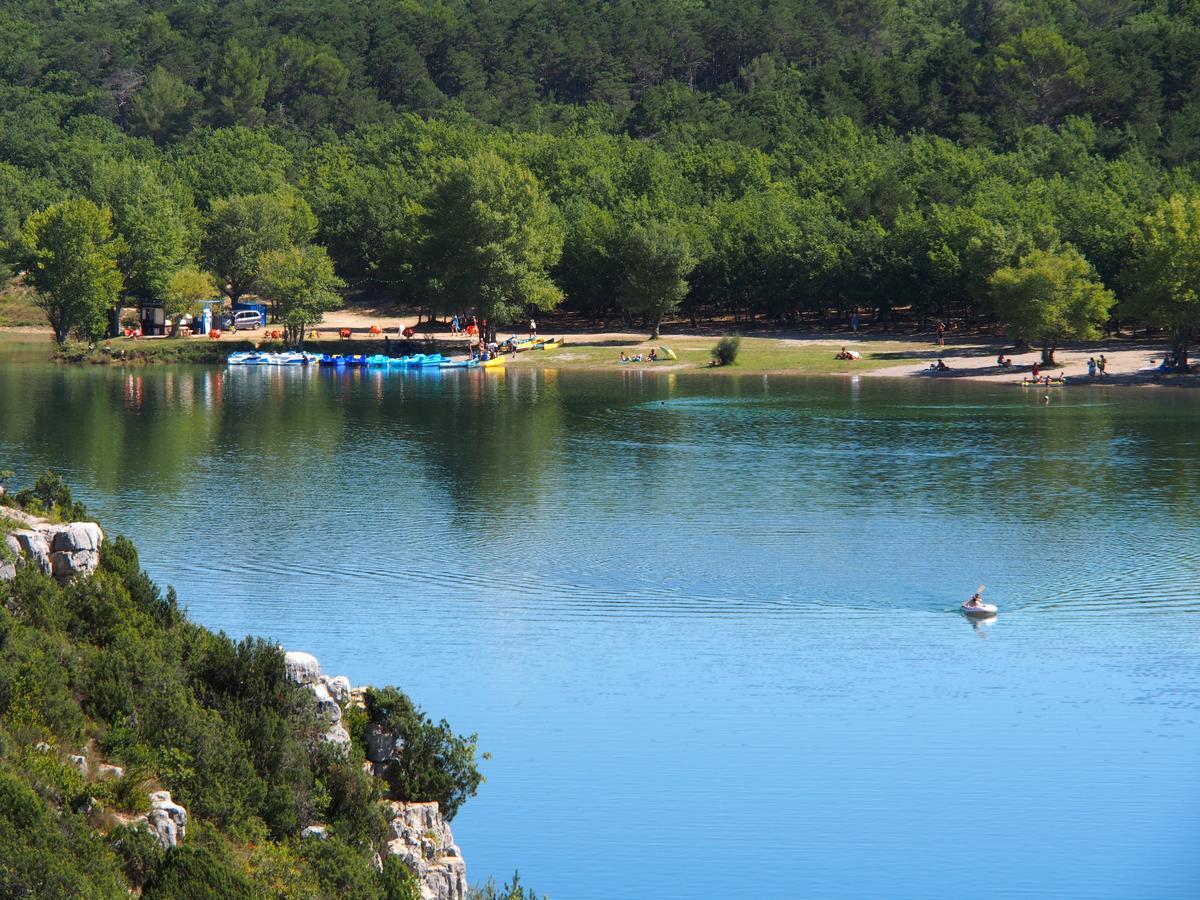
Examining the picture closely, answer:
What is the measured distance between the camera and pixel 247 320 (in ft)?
478

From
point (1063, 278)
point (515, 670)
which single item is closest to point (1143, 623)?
point (515, 670)

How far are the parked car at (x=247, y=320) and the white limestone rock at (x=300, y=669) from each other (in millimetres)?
121401

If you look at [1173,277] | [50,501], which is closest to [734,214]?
A: [1173,277]

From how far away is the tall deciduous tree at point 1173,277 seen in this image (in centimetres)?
10131

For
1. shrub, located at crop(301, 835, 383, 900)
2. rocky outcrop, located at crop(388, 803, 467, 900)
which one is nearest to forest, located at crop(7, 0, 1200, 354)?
rocky outcrop, located at crop(388, 803, 467, 900)

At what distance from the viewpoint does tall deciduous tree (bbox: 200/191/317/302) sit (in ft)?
481

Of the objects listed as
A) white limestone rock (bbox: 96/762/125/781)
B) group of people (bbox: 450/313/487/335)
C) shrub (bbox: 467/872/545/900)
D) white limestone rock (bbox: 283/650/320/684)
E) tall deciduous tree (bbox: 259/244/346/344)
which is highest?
tall deciduous tree (bbox: 259/244/346/344)

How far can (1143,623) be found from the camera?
44.9 metres

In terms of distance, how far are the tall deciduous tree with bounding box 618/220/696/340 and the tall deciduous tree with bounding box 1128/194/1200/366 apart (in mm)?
37026

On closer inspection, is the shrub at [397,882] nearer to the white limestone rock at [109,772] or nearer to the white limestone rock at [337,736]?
the white limestone rock at [337,736]

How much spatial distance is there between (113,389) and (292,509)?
50284 millimetres

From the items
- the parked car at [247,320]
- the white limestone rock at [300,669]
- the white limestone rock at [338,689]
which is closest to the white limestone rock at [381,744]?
the white limestone rock at [338,689]

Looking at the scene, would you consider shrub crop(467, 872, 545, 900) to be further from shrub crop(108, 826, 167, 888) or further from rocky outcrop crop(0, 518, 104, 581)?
rocky outcrop crop(0, 518, 104, 581)

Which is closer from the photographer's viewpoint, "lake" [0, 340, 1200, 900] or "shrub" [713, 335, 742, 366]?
"lake" [0, 340, 1200, 900]
